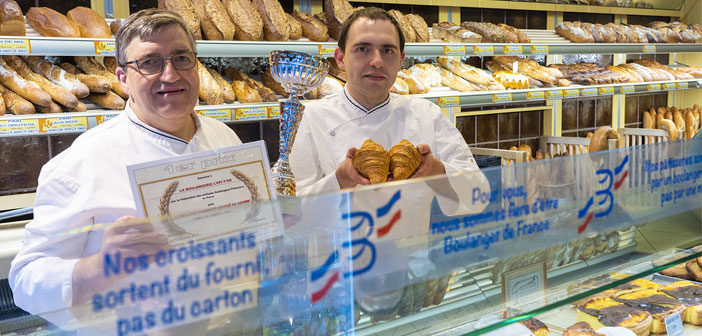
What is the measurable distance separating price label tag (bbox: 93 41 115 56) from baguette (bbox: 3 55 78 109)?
20 centimetres

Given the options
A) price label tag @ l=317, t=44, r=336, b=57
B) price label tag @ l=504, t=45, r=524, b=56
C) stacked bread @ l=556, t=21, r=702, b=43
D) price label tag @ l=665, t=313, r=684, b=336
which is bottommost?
price label tag @ l=665, t=313, r=684, b=336

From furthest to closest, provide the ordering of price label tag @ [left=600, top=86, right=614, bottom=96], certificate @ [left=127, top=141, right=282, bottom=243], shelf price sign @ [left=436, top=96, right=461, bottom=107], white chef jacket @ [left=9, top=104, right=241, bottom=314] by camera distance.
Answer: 1. price label tag @ [left=600, top=86, right=614, bottom=96]
2. shelf price sign @ [left=436, top=96, right=461, bottom=107]
3. white chef jacket @ [left=9, top=104, right=241, bottom=314]
4. certificate @ [left=127, top=141, right=282, bottom=243]

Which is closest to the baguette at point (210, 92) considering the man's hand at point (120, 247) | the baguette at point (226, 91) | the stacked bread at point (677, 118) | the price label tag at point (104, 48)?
the baguette at point (226, 91)

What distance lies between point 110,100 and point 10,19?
1.44ft

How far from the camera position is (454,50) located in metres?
3.26

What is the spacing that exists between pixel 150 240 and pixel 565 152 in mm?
3909

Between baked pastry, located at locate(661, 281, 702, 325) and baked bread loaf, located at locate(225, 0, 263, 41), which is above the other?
baked bread loaf, located at locate(225, 0, 263, 41)

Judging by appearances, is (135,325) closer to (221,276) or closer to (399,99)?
(221,276)

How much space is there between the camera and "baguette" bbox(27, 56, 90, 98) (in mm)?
2320

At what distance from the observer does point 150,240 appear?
2.28 feet

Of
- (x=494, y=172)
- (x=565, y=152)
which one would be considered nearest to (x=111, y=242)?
(x=494, y=172)

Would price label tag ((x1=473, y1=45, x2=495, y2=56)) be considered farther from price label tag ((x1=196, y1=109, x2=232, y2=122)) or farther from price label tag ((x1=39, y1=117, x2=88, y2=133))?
price label tag ((x1=39, y1=117, x2=88, y2=133))

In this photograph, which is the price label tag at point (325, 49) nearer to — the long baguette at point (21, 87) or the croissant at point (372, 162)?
the long baguette at point (21, 87)

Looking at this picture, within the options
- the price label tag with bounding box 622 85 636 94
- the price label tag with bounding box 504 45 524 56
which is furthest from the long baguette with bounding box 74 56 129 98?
the price label tag with bounding box 622 85 636 94
